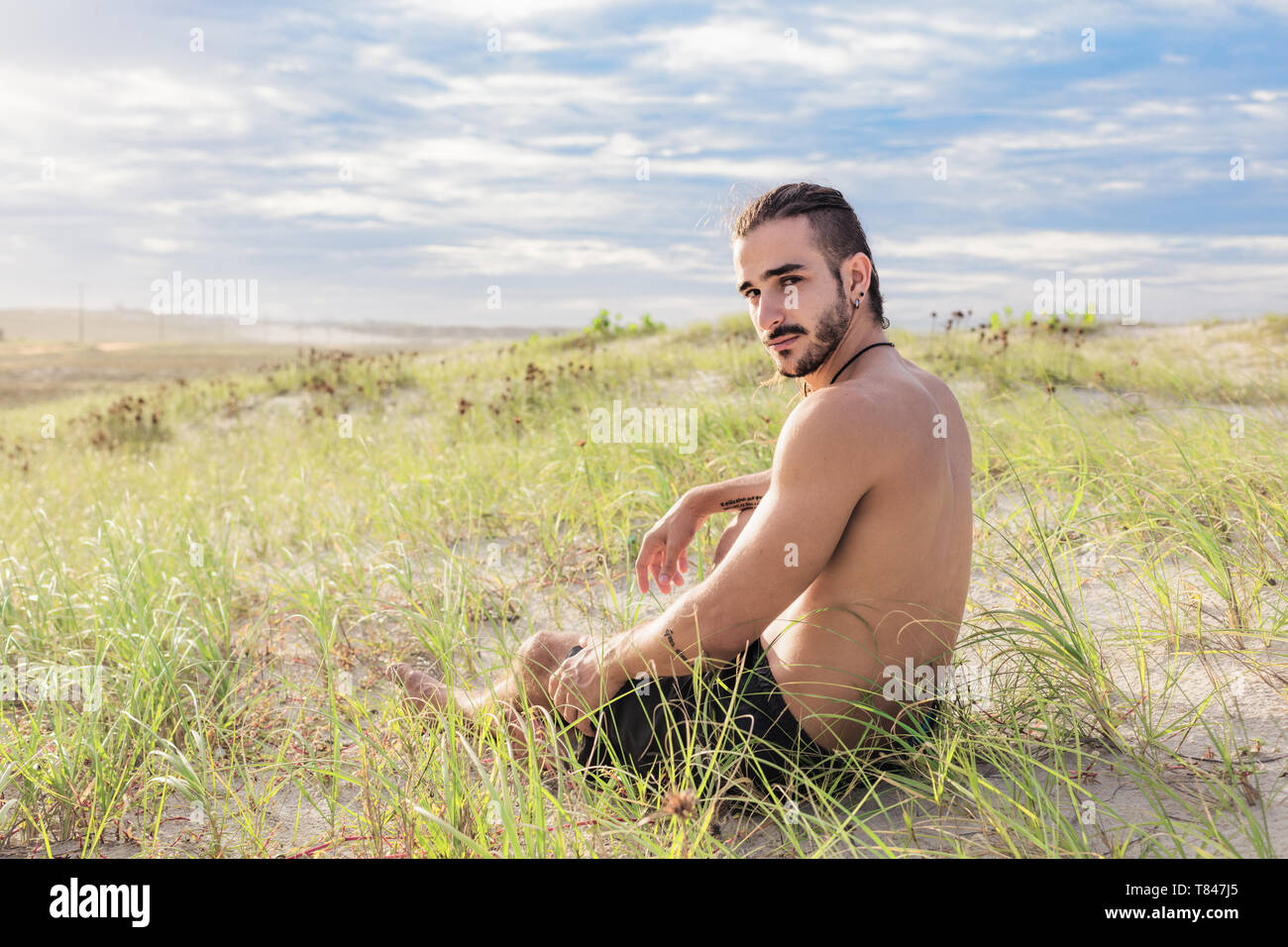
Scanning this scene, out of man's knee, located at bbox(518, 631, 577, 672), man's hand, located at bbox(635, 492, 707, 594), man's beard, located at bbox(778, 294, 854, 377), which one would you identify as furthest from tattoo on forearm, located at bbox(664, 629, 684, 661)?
man's beard, located at bbox(778, 294, 854, 377)

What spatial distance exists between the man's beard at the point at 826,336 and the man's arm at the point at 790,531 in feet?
1.17

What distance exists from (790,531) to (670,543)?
2.71 ft

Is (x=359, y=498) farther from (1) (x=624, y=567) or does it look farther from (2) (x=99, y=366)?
(2) (x=99, y=366)

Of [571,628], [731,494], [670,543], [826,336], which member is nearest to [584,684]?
[670,543]

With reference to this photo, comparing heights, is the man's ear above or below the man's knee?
above

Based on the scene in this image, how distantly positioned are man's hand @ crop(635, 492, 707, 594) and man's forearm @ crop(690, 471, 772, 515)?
1.3 inches

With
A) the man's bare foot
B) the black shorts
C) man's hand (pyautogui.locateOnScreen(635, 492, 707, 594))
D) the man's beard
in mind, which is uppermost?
the man's beard

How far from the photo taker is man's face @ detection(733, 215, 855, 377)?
91.9 inches

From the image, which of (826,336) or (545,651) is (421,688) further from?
(826,336)

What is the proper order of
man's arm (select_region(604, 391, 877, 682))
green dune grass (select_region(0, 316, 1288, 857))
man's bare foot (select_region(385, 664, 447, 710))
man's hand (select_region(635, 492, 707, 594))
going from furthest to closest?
man's bare foot (select_region(385, 664, 447, 710)) < man's hand (select_region(635, 492, 707, 594)) < green dune grass (select_region(0, 316, 1288, 857)) < man's arm (select_region(604, 391, 877, 682))

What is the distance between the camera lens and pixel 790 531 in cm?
203

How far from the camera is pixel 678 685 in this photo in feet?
7.95

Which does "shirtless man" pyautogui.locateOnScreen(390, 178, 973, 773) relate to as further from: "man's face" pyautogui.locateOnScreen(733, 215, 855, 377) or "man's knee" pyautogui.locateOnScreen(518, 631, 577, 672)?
"man's knee" pyautogui.locateOnScreen(518, 631, 577, 672)
